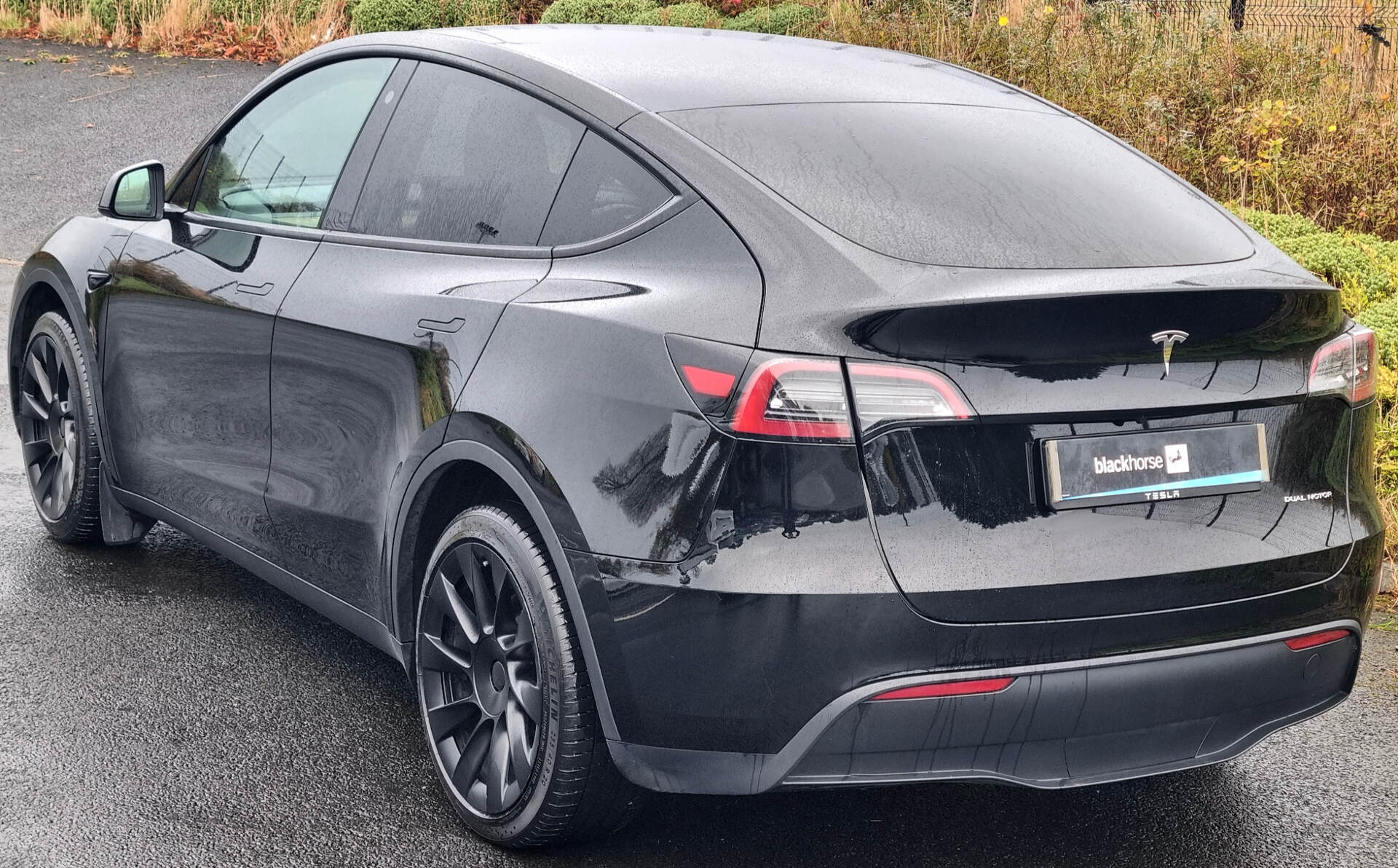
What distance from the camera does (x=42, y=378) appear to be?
5.19 metres

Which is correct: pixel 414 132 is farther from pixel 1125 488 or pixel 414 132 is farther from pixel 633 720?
pixel 1125 488

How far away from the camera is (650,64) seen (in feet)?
11.4

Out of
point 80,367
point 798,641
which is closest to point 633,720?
point 798,641

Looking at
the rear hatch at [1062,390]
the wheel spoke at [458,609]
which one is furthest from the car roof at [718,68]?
the wheel spoke at [458,609]

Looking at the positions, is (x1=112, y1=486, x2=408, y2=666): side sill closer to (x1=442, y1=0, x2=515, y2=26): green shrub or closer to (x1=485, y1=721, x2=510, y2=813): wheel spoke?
(x1=485, y1=721, x2=510, y2=813): wheel spoke

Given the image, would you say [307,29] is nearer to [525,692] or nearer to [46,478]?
[46,478]

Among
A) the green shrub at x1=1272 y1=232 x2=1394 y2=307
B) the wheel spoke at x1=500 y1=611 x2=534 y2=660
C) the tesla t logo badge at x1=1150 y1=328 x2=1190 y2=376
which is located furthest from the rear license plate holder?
the green shrub at x1=1272 y1=232 x2=1394 y2=307

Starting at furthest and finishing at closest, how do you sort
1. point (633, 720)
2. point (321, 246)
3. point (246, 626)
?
1. point (246, 626)
2. point (321, 246)
3. point (633, 720)

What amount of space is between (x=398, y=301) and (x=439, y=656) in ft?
2.65

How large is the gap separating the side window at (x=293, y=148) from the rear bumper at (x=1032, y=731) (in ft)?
6.29

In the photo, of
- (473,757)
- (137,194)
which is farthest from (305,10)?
(473,757)

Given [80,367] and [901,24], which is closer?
[80,367]

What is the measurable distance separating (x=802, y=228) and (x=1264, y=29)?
9.40m

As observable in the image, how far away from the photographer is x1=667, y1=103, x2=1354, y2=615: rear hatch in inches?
101
